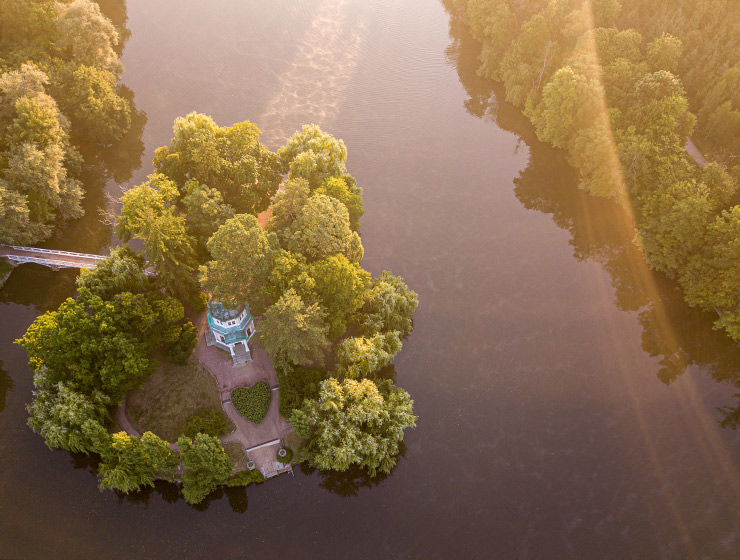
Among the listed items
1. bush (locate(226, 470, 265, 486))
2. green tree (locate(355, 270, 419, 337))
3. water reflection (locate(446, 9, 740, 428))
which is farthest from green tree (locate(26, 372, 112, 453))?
water reflection (locate(446, 9, 740, 428))

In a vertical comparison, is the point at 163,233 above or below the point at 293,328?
below

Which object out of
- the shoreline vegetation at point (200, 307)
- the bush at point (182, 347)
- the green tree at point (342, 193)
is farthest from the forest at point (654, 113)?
the bush at point (182, 347)

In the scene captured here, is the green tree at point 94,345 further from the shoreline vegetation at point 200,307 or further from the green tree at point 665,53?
the green tree at point 665,53

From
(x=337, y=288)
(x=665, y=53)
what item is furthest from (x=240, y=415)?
(x=665, y=53)

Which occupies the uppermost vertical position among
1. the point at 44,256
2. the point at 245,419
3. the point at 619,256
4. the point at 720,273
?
the point at 720,273

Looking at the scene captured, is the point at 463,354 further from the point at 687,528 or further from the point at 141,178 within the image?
the point at 141,178

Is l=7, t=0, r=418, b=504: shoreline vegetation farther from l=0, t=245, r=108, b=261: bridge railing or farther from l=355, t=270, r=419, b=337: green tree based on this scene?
l=0, t=245, r=108, b=261: bridge railing

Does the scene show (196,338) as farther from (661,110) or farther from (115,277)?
(661,110)

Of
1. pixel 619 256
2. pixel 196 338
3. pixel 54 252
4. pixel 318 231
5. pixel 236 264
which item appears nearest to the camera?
pixel 236 264
